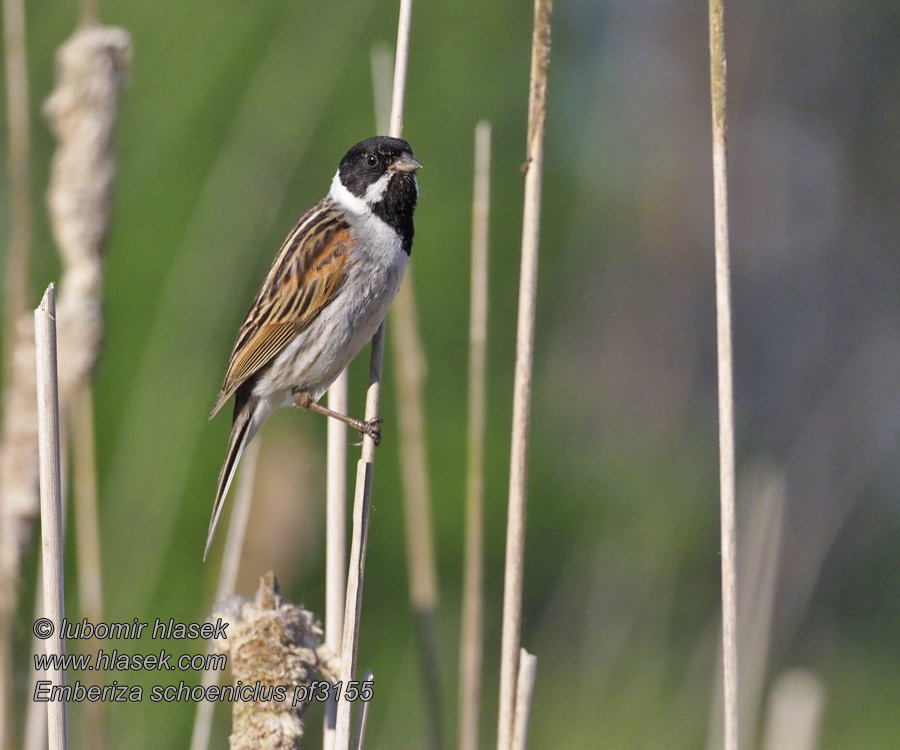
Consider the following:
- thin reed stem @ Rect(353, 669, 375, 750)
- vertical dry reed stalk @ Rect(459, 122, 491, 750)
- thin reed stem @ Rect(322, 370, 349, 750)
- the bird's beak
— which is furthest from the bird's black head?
thin reed stem @ Rect(353, 669, 375, 750)

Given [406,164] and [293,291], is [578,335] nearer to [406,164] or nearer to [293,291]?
[293,291]

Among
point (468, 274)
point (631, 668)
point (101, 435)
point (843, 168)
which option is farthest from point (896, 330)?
point (101, 435)

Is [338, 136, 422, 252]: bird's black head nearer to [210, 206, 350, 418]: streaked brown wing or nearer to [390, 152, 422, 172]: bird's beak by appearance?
[390, 152, 422, 172]: bird's beak

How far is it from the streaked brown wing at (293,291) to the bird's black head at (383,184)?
0.12m

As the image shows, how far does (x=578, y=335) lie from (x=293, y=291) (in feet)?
15.6

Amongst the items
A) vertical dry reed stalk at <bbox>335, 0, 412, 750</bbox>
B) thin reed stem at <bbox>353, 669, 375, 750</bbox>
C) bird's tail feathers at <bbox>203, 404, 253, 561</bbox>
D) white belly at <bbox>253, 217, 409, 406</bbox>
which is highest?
white belly at <bbox>253, 217, 409, 406</bbox>

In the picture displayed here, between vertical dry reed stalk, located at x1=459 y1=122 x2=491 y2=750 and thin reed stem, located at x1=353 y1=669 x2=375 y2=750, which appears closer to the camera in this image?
thin reed stem, located at x1=353 y1=669 x2=375 y2=750

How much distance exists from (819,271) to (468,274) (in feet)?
8.78

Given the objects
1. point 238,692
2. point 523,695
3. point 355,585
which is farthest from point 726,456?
point 238,692

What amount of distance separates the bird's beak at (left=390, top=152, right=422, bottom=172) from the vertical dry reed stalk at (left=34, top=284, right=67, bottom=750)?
1326 mm

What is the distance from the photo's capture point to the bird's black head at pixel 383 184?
3.32 meters

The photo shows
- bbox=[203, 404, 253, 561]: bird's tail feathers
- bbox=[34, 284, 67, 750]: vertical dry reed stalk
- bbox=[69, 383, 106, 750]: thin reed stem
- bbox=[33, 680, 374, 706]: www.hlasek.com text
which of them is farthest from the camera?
bbox=[203, 404, 253, 561]: bird's tail feathers

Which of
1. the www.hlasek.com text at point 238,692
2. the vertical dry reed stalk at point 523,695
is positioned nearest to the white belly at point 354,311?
the www.hlasek.com text at point 238,692

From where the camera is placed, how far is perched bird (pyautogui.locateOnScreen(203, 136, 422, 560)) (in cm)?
333
